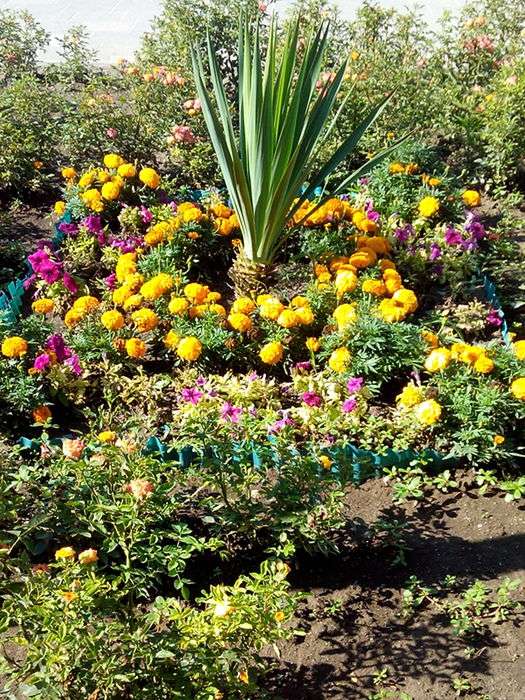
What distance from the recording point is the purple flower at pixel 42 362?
344cm

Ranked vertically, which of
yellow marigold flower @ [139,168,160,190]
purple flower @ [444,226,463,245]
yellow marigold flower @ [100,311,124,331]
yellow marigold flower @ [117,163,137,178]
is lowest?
yellow marigold flower @ [100,311,124,331]

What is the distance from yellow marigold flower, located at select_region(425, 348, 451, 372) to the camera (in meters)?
3.33

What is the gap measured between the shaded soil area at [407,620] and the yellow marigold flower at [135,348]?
120 cm

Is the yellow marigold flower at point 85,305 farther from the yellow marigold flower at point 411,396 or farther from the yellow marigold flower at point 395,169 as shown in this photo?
the yellow marigold flower at point 395,169

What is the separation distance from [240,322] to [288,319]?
23 centimetres

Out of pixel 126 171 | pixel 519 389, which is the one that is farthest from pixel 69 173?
pixel 519 389

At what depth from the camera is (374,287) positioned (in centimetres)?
380

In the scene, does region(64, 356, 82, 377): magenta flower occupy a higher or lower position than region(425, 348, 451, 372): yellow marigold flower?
lower

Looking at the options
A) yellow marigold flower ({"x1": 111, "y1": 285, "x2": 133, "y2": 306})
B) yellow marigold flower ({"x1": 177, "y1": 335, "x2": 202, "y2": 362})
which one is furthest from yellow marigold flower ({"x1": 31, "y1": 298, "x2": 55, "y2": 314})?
yellow marigold flower ({"x1": 177, "y1": 335, "x2": 202, "y2": 362})

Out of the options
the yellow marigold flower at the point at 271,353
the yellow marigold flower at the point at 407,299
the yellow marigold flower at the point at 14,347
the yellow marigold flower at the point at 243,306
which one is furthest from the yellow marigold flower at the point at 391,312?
the yellow marigold flower at the point at 14,347

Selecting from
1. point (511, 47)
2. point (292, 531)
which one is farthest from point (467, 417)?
point (511, 47)

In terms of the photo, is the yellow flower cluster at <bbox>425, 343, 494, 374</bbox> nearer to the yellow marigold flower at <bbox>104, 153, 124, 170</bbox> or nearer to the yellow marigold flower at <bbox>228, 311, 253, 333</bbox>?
the yellow marigold flower at <bbox>228, 311, 253, 333</bbox>

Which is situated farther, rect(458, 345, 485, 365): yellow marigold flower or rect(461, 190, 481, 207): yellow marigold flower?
rect(461, 190, 481, 207): yellow marigold flower

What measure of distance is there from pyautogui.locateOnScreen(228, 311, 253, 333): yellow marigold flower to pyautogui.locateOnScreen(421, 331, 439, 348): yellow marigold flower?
0.84m
